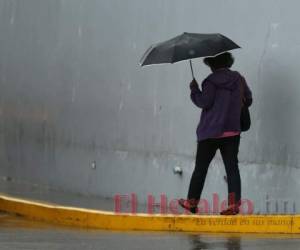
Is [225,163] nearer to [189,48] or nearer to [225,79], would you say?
[225,79]

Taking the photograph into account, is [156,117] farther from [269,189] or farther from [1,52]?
[1,52]

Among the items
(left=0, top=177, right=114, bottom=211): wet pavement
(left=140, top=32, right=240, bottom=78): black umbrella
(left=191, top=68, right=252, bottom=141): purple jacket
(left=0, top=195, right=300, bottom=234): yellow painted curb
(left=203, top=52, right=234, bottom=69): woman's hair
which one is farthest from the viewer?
(left=0, top=177, right=114, bottom=211): wet pavement

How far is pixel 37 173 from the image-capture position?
48.8 feet

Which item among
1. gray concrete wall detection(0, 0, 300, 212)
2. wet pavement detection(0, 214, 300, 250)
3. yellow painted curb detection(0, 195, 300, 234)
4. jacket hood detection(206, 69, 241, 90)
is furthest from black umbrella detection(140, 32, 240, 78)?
wet pavement detection(0, 214, 300, 250)

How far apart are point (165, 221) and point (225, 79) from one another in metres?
1.48

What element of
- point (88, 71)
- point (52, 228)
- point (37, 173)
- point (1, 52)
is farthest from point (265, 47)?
point (1, 52)

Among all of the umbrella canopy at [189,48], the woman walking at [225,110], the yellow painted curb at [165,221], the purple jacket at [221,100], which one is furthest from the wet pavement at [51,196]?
the umbrella canopy at [189,48]

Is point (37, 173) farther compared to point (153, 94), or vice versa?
point (37, 173)

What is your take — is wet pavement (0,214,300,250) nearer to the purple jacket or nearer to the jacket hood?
the purple jacket

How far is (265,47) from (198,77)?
117 cm

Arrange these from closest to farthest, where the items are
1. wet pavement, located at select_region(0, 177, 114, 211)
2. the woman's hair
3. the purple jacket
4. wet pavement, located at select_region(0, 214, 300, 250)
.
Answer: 1. wet pavement, located at select_region(0, 214, 300, 250)
2. the purple jacket
3. the woman's hair
4. wet pavement, located at select_region(0, 177, 114, 211)

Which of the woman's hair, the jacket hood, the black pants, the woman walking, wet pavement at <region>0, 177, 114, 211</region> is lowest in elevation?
wet pavement at <region>0, 177, 114, 211</region>

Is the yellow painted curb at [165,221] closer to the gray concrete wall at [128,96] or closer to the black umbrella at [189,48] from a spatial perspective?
the gray concrete wall at [128,96]

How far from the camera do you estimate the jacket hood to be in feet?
31.3
